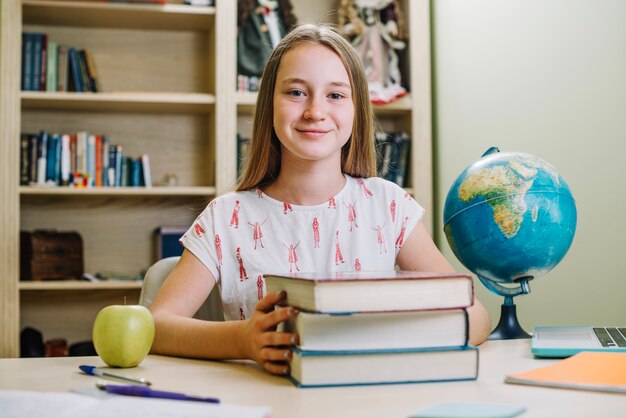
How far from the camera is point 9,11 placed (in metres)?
3.15

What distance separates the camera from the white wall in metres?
2.11

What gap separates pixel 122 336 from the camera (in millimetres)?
1051

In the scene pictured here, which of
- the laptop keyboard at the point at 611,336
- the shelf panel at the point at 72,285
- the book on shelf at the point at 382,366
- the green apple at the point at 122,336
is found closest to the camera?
the book on shelf at the point at 382,366

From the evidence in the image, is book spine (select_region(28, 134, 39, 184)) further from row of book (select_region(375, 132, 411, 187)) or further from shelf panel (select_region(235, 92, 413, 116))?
row of book (select_region(375, 132, 411, 187))

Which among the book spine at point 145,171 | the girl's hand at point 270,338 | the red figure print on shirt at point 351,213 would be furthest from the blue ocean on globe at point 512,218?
the book spine at point 145,171

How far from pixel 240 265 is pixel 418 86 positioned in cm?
206

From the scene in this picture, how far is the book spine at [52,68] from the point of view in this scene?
323 cm

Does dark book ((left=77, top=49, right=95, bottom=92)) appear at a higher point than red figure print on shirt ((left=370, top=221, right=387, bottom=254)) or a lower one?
higher

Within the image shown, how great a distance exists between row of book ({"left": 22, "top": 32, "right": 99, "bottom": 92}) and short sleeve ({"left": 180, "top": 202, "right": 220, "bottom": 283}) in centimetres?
191

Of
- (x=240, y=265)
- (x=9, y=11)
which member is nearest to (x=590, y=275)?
(x=240, y=265)

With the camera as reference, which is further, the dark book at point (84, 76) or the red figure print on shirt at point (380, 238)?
the dark book at point (84, 76)

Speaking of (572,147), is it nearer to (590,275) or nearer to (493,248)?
(590,275)

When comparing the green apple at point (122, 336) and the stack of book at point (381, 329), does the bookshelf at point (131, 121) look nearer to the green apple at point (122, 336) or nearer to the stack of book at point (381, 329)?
the green apple at point (122, 336)

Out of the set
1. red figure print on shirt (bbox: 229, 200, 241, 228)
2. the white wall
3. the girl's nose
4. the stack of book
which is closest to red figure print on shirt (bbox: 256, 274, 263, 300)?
red figure print on shirt (bbox: 229, 200, 241, 228)
